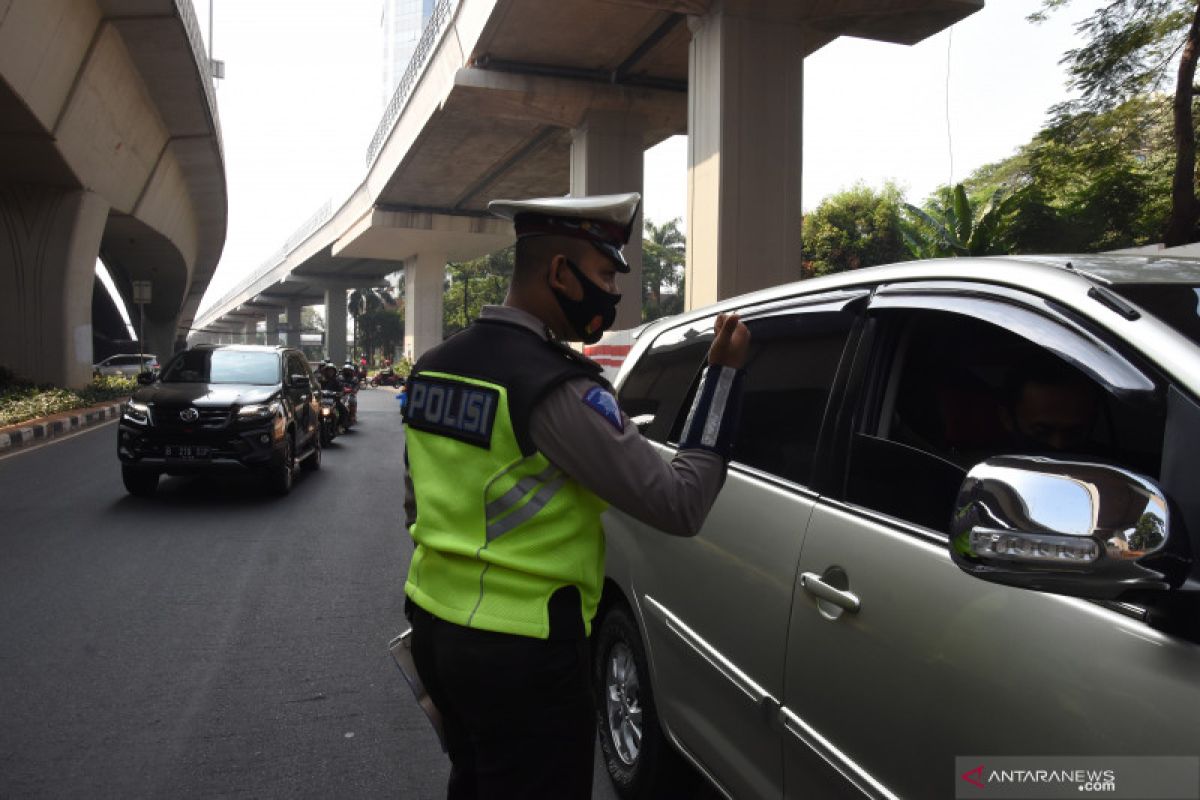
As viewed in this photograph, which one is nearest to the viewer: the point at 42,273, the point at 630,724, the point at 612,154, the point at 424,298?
the point at 630,724

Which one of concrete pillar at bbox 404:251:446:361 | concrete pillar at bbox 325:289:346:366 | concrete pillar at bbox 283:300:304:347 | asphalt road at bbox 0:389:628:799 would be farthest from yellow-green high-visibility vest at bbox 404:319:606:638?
concrete pillar at bbox 283:300:304:347

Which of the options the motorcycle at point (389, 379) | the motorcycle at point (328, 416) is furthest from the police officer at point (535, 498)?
the motorcycle at point (389, 379)

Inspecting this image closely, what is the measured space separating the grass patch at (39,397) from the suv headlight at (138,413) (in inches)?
320

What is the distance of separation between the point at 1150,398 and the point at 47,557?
7327mm

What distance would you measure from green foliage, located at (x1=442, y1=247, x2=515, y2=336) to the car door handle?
58507 mm

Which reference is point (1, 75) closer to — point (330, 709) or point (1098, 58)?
point (330, 709)

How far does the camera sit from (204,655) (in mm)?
4824

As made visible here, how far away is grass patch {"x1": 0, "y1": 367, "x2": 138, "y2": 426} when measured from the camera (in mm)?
16750

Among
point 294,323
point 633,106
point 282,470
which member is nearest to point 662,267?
point 294,323

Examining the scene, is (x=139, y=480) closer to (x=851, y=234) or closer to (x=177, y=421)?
(x=177, y=421)

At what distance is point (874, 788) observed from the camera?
1.87 meters

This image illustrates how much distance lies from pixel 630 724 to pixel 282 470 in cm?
741

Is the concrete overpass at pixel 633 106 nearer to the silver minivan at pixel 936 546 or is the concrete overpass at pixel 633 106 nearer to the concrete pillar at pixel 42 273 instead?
the concrete pillar at pixel 42 273

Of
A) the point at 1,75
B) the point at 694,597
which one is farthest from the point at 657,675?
the point at 1,75
